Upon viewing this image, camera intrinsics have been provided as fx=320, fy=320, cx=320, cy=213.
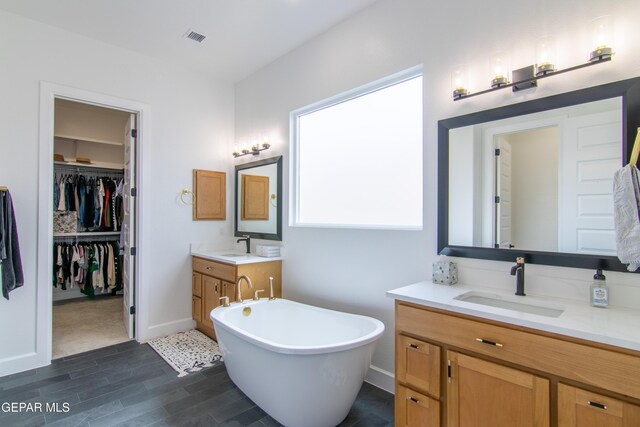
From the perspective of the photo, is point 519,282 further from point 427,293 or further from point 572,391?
point 572,391

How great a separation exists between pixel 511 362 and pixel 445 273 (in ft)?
2.42

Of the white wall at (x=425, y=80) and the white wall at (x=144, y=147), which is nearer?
the white wall at (x=425, y=80)

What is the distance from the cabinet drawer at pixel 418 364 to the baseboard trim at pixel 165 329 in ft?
9.70

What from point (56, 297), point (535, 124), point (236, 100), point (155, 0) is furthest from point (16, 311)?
point (535, 124)

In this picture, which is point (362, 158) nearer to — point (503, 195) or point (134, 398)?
point (503, 195)

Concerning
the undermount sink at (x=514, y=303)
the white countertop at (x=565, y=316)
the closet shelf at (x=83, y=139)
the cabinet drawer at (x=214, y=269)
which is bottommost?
the cabinet drawer at (x=214, y=269)

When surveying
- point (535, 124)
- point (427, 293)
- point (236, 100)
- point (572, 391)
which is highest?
point (236, 100)

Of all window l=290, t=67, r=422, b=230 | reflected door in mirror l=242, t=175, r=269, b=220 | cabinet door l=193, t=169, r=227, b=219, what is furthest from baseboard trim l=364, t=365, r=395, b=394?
cabinet door l=193, t=169, r=227, b=219

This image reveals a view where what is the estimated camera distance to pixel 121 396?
2445 mm

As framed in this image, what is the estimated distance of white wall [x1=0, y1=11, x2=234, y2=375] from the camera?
2844mm

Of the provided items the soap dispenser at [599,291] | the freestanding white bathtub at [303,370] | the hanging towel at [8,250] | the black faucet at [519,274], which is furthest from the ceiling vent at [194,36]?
the soap dispenser at [599,291]

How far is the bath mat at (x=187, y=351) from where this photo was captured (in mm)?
2934

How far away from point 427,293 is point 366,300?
89 cm

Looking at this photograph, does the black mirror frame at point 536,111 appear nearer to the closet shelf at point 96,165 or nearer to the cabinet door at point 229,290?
the cabinet door at point 229,290
